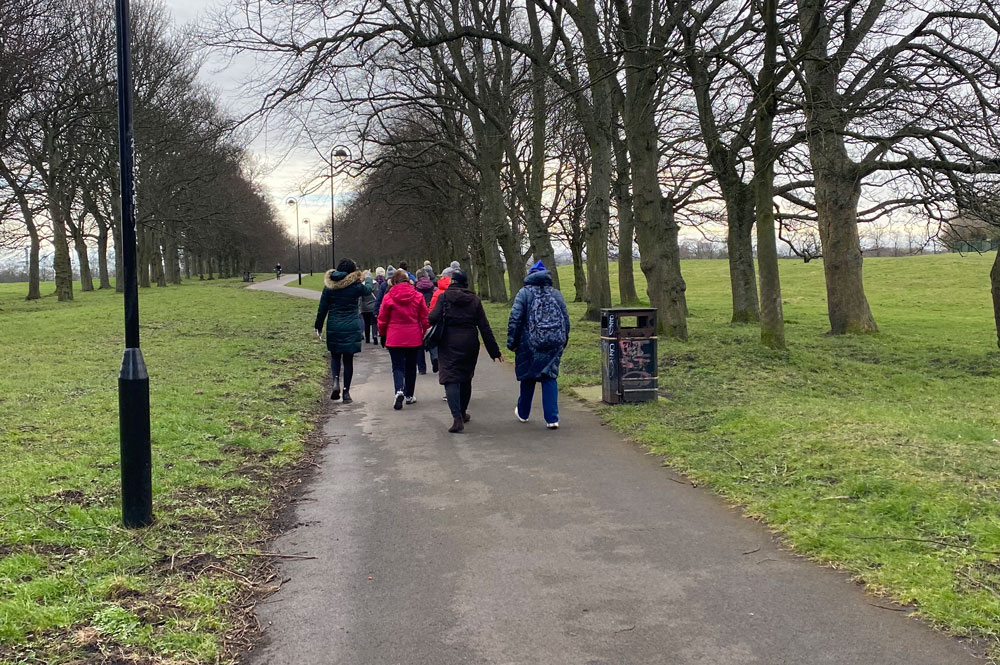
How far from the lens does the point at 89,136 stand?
29812 millimetres

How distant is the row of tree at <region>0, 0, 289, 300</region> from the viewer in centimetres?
2011

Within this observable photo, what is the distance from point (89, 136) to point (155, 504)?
29.1 m

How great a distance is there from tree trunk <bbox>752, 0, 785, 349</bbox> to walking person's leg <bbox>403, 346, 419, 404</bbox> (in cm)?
670

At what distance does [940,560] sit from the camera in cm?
423

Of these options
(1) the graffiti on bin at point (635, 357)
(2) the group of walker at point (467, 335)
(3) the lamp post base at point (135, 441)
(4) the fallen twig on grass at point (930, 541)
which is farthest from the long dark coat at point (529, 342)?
(3) the lamp post base at point (135, 441)

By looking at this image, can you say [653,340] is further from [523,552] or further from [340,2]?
[340,2]

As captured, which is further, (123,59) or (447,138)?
(447,138)

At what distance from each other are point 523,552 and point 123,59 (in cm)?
381

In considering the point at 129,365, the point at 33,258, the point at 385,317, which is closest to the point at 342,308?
the point at 385,317

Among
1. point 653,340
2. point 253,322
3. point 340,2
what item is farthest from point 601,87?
point 253,322

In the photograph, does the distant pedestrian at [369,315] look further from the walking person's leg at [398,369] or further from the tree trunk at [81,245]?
the tree trunk at [81,245]

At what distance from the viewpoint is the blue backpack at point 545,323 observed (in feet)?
28.1

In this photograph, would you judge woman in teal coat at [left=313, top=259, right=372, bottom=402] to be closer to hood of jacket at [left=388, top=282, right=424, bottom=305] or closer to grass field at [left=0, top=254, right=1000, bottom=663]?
hood of jacket at [left=388, top=282, right=424, bottom=305]

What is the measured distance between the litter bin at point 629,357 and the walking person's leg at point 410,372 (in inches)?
97.7
